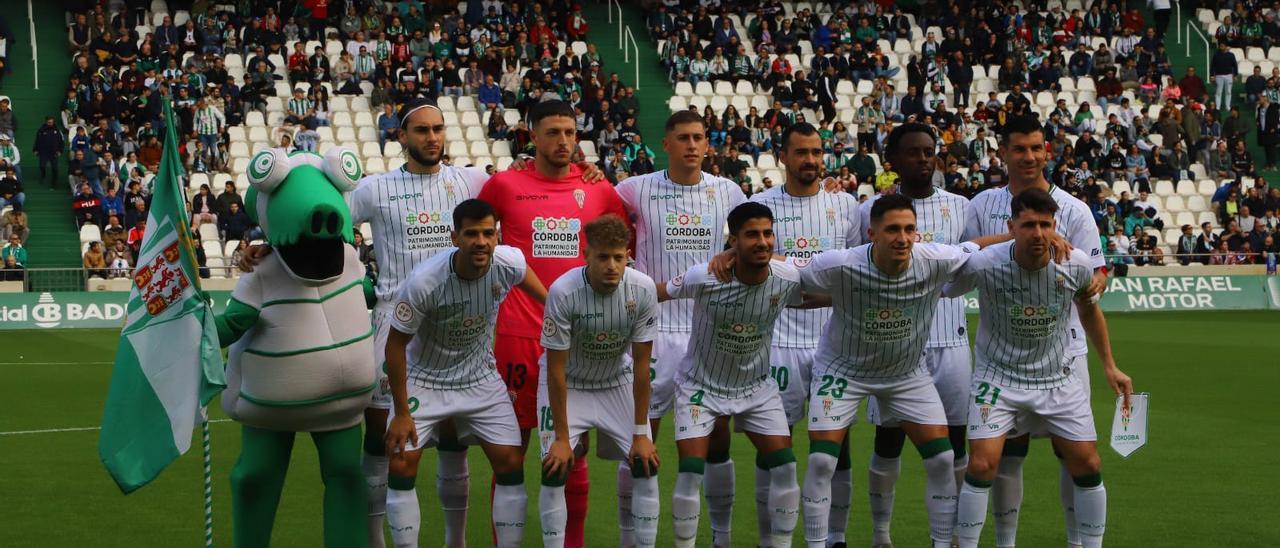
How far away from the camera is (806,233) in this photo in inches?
313

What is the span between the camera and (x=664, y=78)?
111ft

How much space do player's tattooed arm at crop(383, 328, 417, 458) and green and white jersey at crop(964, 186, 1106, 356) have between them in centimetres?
305

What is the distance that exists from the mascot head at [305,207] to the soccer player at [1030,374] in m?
2.98

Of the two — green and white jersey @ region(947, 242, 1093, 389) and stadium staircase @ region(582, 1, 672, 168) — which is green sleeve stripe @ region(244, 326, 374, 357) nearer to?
green and white jersey @ region(947, 242, 1093, 389)

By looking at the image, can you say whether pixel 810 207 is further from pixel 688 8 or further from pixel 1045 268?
pixel 688 8

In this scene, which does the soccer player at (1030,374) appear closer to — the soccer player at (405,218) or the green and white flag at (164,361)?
the soccer player at (405,218)

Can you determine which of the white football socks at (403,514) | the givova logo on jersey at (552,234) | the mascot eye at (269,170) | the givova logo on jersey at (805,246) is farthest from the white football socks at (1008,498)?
the mascot eye at (269,170)

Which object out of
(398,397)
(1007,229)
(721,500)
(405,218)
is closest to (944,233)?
(1007,229)

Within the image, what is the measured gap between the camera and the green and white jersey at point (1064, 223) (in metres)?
7.57

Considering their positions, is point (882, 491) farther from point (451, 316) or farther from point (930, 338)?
point (451, 316)

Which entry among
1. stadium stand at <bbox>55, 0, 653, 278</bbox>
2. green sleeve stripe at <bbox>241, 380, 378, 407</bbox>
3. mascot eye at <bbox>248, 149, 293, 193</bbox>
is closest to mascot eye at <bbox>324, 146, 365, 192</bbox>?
mascot eye at <bbox>248, 149, 293, 193</bbox>

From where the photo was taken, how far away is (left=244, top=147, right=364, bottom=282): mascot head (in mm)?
6281

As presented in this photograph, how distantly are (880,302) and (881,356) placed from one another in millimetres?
274

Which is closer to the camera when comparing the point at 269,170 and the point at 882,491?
the point at 269,170
